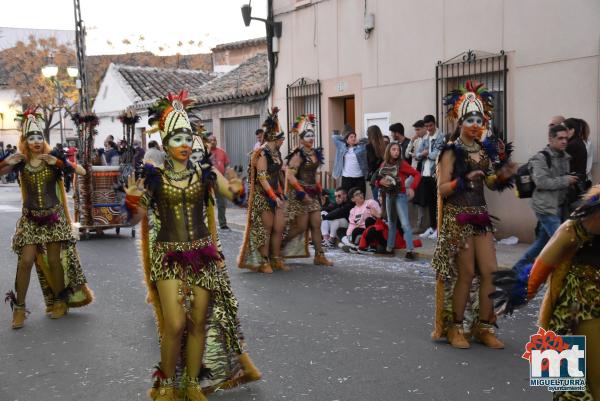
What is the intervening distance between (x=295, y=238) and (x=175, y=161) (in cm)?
531

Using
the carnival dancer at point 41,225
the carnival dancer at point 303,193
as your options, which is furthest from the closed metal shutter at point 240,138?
the carnival dancer at point 41,225

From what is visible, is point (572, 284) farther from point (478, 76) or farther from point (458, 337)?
point (478, 76)

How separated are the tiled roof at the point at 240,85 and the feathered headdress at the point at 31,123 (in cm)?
1072

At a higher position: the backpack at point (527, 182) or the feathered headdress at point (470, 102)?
the feathered headdress at point (470, 102)

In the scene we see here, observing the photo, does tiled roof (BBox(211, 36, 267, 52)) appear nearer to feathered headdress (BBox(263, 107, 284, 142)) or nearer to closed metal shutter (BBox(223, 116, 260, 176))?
closed metal shutter (BBox(223, 116, 260, 176))

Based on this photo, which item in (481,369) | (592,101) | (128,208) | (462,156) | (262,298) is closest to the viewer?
(128,208)

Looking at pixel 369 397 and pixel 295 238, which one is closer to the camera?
pixel 369 397

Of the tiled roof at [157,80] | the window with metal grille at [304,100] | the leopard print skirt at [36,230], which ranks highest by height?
the tiled roof at [157,80]

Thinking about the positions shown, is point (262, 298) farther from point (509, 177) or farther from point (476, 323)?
point (509, 177)

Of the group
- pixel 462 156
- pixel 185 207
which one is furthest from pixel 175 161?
pixel 462 156

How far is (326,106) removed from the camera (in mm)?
15281

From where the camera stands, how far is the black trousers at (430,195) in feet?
39.2

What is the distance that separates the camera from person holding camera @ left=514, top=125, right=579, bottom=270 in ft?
25.3

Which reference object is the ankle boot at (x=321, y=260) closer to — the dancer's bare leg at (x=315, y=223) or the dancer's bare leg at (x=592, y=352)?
the dancer's bare leg at (x=315, y=223)
